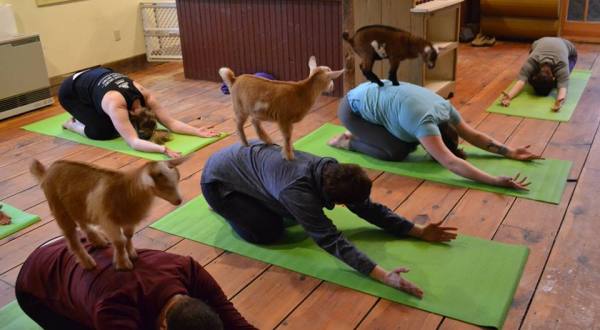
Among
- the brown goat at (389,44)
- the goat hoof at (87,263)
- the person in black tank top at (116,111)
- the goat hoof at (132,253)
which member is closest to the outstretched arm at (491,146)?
the brown goat at (389,44)

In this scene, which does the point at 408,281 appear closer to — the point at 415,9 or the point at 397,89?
the point at 397,89

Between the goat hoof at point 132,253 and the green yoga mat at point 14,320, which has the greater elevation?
the goat hoof at point 132,253

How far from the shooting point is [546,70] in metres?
4.78

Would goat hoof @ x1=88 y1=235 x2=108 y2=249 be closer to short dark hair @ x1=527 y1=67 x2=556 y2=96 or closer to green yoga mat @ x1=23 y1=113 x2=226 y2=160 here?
green yoga mat @ x1=23 y1=113 x2=226 y2=160

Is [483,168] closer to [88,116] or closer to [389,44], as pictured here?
[389,44]

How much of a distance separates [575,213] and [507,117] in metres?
1.61

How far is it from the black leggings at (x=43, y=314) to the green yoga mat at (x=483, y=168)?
2165mm

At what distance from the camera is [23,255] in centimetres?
281

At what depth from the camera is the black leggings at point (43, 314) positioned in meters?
1.89

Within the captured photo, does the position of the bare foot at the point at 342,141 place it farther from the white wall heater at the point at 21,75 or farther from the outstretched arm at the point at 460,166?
the white wall heater at the point at 21,75

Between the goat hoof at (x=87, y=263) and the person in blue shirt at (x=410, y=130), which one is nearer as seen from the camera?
the goat hoof at (x=87, y=263)

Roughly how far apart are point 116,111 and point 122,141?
370 mm

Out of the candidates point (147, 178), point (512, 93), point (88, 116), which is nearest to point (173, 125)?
point (88, 116)

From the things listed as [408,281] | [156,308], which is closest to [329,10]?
[408,281]
